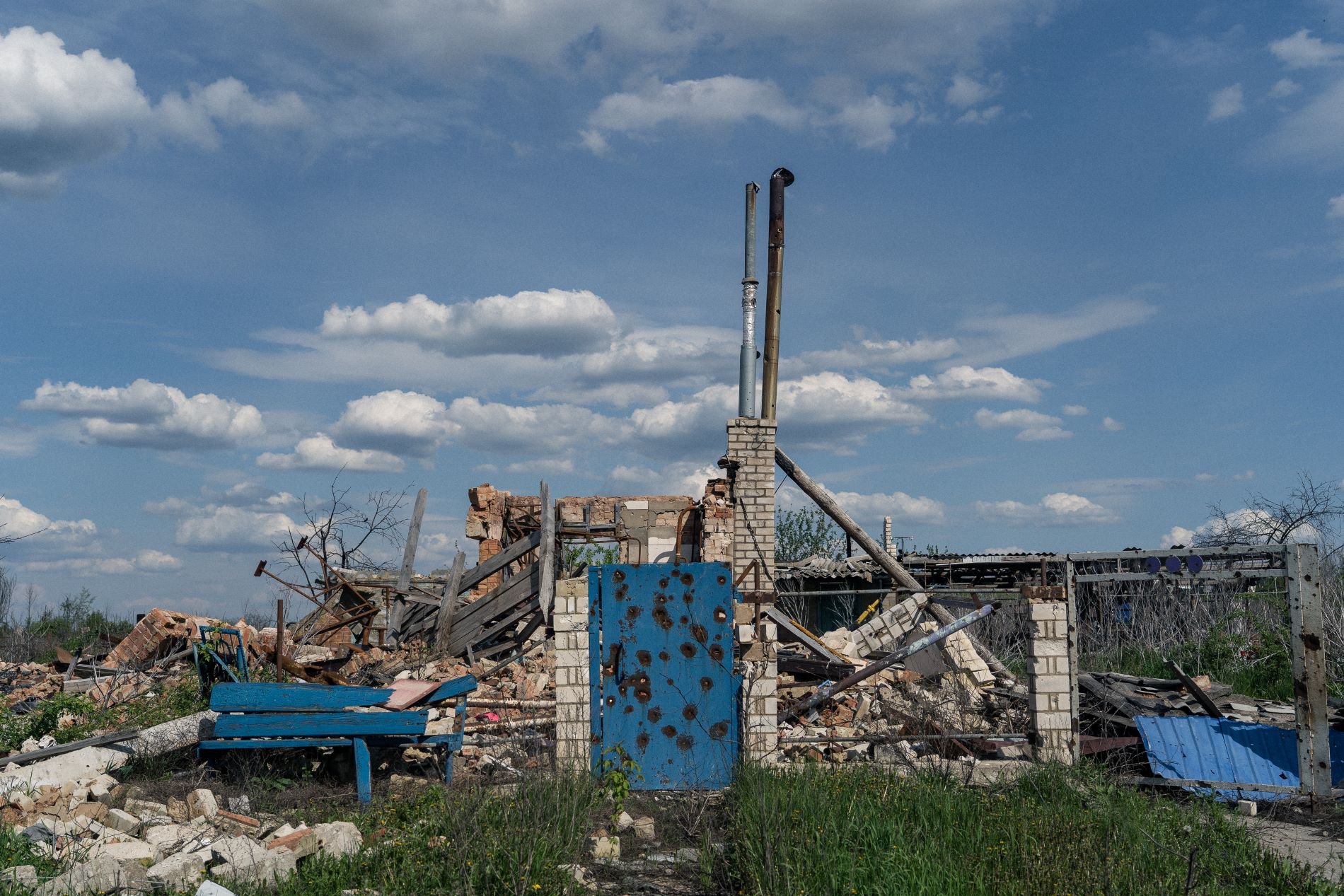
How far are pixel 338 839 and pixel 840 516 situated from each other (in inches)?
379

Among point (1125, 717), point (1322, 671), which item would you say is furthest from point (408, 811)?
point (1322, 671)

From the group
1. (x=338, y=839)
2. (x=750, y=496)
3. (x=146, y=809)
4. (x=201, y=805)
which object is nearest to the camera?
(x=338, y=839)

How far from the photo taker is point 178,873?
6.04 meters

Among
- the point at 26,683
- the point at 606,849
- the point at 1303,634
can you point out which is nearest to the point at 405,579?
the point at 26,683

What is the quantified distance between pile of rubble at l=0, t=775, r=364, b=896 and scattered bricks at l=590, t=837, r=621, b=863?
1.51m

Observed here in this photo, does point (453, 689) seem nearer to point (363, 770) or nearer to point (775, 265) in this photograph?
point (363, 770)

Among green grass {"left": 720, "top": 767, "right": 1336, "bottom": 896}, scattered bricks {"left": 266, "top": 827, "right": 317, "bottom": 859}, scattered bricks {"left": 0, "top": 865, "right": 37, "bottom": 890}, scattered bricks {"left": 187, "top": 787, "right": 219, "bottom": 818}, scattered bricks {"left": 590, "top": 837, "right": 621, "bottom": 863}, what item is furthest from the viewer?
scattered bricks {"left": 187, "top": 787, "right": 219, "bottom": 818}

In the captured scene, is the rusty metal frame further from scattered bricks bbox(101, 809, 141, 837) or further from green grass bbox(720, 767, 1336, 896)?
scattered bricks bbox(101, 809, 141, 837)

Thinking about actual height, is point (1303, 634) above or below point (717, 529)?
below

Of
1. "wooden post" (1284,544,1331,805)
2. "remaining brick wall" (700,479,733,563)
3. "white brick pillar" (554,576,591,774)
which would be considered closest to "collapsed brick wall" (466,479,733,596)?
"remaining brick wall" (700,479,733,563)

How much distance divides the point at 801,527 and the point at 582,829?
2773 cm

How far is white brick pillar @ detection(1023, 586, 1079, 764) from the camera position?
860 centimetres

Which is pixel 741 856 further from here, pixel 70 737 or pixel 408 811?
pixel 70 737

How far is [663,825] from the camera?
742 cm
